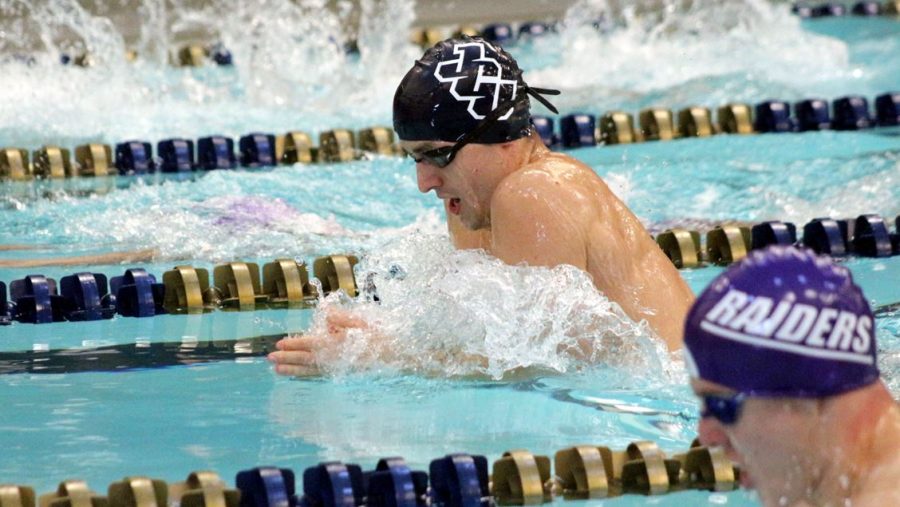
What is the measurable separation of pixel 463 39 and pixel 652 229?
6.45 feet

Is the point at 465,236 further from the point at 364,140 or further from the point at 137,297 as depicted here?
the point at 364,140

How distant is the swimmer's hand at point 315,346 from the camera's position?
135 inches

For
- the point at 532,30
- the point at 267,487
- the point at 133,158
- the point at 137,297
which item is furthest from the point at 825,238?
the point at 532,30

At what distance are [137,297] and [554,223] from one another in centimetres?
167

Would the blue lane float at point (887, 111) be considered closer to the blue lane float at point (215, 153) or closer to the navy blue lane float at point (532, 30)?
the blue lane float at point (215, 153)

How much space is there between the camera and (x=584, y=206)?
3236mm

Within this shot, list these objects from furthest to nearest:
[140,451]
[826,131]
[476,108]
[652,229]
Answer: [826,131] → [652,229] → [476,108] → [140,451]

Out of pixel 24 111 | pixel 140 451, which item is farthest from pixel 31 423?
pixel 24 111

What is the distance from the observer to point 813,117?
278 inches

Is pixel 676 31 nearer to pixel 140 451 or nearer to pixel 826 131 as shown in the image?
pixel 826 131

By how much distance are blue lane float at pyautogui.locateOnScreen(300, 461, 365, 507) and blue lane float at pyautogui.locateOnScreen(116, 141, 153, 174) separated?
3.89m

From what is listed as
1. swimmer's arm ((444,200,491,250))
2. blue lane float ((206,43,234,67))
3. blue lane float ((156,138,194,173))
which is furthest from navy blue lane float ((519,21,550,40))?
swimmer's arm ((444,200,491,250))

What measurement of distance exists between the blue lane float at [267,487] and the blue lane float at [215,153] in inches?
152

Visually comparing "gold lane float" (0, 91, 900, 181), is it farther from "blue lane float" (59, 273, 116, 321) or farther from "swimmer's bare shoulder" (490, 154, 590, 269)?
"swimmer's bare shoulder" (490, 154, 590, 269)
